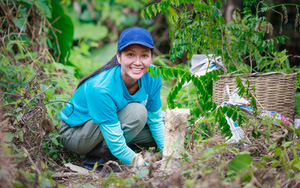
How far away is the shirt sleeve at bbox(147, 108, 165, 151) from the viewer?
249cm

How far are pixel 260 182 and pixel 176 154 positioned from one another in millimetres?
506

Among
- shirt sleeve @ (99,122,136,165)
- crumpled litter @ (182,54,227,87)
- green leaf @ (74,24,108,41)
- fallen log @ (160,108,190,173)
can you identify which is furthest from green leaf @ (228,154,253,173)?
green leaf @ (74,24,108,41)

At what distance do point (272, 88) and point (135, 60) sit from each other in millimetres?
1043

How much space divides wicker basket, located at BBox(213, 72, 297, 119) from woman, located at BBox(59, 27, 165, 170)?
62 centimetres

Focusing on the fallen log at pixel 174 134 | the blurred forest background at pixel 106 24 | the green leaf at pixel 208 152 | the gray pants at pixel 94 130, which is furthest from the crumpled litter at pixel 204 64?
the blurred forest background at pixel 106 24

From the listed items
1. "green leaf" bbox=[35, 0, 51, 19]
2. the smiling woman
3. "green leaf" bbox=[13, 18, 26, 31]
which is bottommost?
the smiling woman

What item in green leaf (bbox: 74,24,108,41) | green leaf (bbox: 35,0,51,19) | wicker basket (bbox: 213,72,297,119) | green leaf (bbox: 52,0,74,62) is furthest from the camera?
green leaf (bbox: 74,24,108,41)

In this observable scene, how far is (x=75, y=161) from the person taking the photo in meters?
2.56

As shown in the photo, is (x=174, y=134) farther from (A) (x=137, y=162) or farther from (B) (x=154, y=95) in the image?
(B) (x=154, y=95)

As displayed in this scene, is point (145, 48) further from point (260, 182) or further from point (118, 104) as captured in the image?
point (260, 182)

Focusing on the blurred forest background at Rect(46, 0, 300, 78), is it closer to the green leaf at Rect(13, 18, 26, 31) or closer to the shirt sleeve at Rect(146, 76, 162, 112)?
the green leaf at Rect(13, 18, 26, 31)

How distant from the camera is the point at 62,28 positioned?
411 centimetres

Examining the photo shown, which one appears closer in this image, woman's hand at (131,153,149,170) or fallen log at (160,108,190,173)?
fallen log at (160,108,190,173)

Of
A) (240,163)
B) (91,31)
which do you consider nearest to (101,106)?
(240,163)
